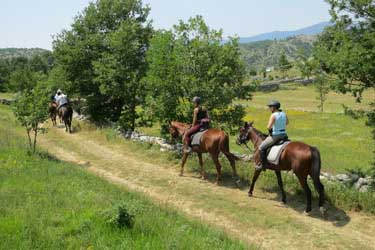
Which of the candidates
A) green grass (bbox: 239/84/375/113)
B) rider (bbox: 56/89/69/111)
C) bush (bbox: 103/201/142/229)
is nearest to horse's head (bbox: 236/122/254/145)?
bush (bbox: 103/201/142/229)

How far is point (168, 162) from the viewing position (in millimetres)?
16391

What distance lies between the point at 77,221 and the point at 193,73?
31.7ft

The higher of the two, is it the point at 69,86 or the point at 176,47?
the point at 176,47

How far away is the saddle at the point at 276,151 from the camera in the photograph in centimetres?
1144

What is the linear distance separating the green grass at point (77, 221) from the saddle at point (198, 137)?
12.1 feet

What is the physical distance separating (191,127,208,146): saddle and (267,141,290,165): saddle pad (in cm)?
303

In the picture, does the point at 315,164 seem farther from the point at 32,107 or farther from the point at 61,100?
the point at 61,100

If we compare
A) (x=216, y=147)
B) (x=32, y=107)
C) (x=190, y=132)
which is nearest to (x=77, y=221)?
(x=216, y=147)

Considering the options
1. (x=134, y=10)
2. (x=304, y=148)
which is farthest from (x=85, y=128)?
(x=304, y=148)

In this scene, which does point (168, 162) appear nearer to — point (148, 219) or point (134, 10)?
point (148, 219)

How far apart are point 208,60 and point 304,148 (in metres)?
6.29

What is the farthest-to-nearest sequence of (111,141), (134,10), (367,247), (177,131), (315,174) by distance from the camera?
(134,10)
(111,141)
(177,131)
(315,174)
(367,247)

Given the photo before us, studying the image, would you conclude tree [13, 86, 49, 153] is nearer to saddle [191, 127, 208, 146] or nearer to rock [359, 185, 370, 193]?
saddle [191, 127, 208, 146]

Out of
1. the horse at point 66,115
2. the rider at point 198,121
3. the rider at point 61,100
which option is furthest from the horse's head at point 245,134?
the rider at point 61,100
